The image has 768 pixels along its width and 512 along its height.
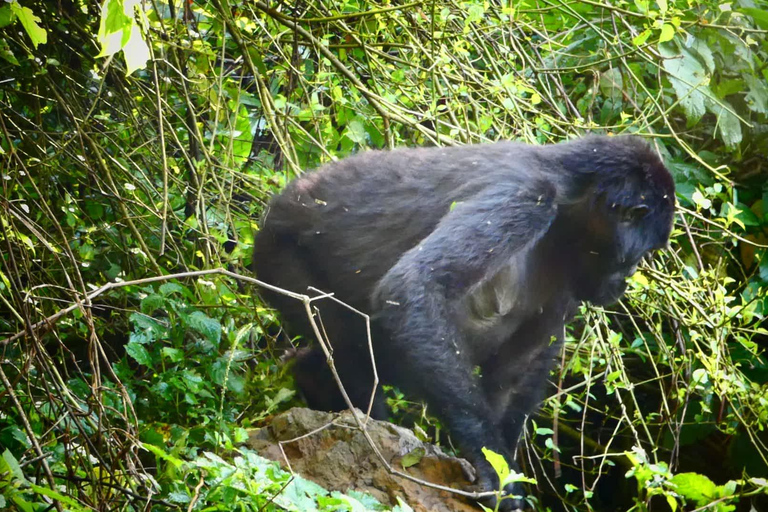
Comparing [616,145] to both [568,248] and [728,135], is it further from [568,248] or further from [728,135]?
[728,135]

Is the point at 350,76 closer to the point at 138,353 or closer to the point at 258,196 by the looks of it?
the point at 258,196

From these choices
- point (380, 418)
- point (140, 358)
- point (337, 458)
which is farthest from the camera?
point (380, 418)

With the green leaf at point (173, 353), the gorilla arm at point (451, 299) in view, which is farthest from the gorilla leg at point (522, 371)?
the green leaf at point (173, 353)

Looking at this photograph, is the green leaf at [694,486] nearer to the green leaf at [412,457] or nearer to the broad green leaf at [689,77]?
the green leaf at [412,457]

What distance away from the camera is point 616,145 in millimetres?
3184

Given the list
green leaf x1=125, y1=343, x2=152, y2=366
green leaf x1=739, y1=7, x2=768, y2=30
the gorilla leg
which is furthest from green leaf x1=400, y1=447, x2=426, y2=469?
green leaf x1=739, y1=7, x2=768, y2=30

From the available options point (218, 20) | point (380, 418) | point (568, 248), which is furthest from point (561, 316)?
point (218, 20)

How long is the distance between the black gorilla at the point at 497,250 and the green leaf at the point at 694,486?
977 millimetres

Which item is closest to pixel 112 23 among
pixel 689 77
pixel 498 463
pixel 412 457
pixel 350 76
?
pixel 498 463

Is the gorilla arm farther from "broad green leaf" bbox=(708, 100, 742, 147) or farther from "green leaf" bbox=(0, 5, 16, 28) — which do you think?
"broad green leaf" bbox=(708, 100, 742, 147)

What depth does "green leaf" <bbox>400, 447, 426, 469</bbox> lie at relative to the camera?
2.59 m

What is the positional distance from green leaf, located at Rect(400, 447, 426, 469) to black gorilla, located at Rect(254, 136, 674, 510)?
0.75 feet

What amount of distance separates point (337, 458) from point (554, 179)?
1421 mm

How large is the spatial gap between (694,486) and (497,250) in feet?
3.75
